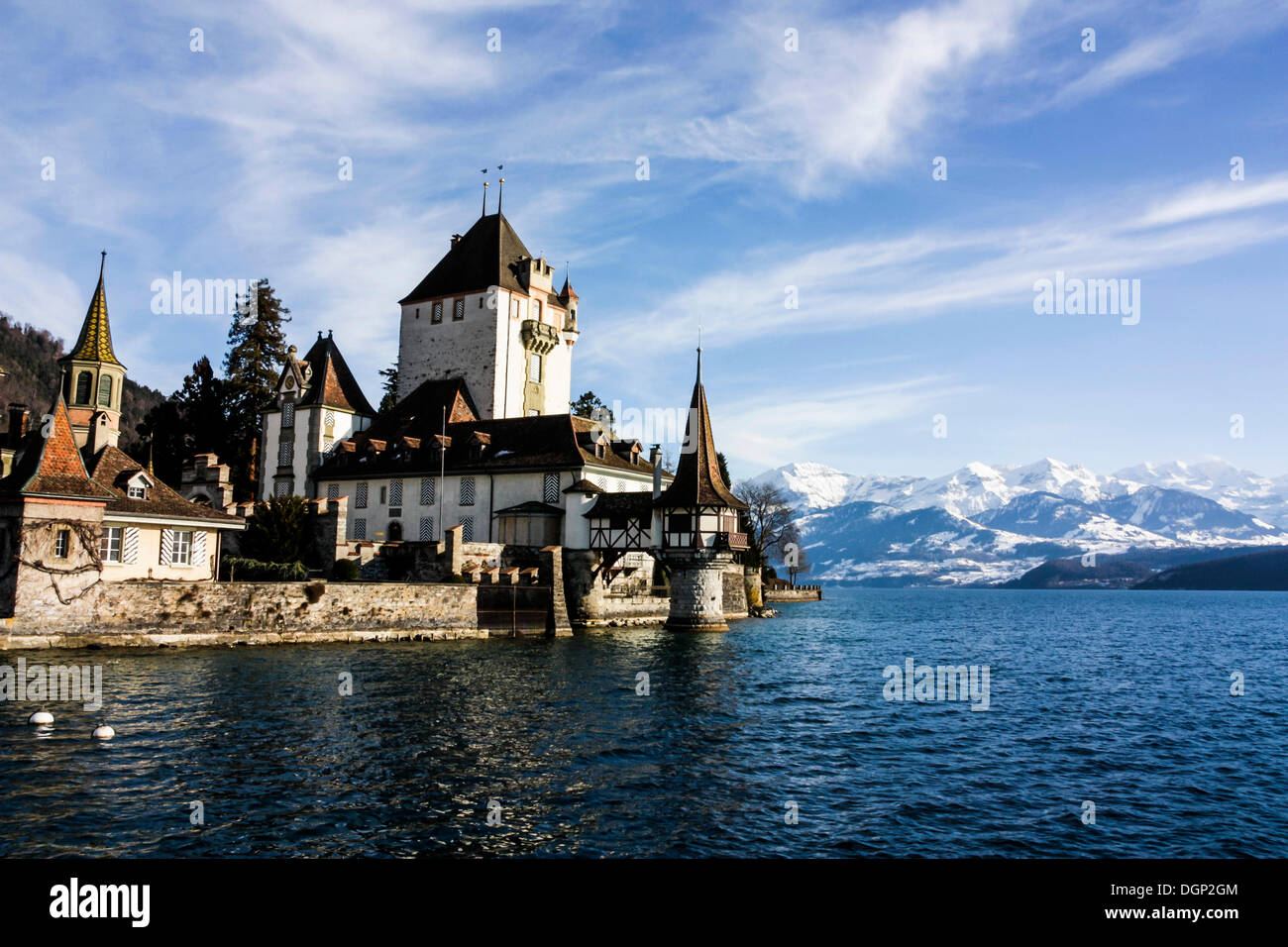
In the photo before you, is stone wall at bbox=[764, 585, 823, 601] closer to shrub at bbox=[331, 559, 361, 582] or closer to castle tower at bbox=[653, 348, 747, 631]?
castle tower at bbox=[653, 348, 747, 631]

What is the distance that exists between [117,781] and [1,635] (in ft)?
70.2

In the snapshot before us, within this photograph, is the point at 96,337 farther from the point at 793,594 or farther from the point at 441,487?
the point at 793,594

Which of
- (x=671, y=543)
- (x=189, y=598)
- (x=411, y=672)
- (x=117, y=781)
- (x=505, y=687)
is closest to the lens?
(x=117, y=781)

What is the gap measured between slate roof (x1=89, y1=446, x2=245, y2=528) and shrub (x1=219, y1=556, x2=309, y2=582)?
A: 14.7 ft

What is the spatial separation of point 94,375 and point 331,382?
1633 centimetres

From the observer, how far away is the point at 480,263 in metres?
74.3

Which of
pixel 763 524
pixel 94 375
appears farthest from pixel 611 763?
pixel 763 524

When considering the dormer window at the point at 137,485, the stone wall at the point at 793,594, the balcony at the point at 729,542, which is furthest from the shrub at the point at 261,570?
the stone wall at the point at 793,594

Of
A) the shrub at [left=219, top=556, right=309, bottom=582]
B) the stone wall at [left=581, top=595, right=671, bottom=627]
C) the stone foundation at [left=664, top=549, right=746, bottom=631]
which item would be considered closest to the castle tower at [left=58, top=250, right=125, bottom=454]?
the shrub at [left=219, top=556, right=309, bottom=582]
